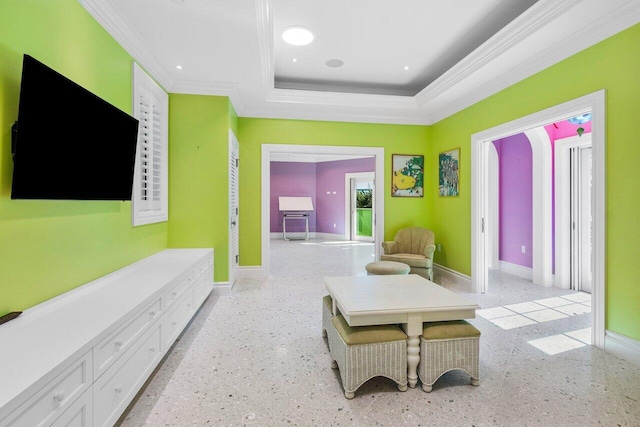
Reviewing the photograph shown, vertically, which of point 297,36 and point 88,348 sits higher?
point 297,36

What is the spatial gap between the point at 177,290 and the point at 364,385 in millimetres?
1596

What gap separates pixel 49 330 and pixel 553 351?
3346 millimetres

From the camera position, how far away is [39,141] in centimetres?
158

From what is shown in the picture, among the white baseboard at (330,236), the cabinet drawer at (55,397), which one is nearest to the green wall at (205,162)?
the cabinet drawer at (55,397)

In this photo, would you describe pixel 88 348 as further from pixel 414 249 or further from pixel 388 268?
pixel 414 249

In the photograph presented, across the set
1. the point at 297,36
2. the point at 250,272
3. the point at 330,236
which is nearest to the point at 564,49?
the point at 297,36

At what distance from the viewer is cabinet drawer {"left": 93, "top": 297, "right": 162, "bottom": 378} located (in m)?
1.38

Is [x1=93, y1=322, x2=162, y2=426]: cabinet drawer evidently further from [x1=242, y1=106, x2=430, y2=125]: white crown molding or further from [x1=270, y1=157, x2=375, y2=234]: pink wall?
[x1=270, y1=157, x2=375, y2=234]: pink wall

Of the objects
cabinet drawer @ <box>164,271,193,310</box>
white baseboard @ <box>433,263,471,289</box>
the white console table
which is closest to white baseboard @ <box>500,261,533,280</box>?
white baseboard @ <box>433,263,471,289</box>

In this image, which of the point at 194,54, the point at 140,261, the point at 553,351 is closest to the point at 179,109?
the point at 194,54

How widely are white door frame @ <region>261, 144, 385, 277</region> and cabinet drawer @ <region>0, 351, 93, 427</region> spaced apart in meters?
3.49

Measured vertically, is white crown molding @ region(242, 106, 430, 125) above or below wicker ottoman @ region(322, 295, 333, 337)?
above

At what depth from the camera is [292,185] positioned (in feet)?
33.0

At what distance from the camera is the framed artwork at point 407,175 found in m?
5.12
